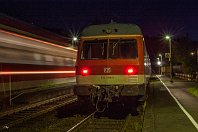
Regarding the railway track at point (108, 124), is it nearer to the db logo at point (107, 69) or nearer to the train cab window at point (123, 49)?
the db logo at point (107, 69)

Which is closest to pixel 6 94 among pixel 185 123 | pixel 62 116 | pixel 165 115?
pixel 62 116

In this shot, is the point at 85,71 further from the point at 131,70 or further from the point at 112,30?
the point at 112,30

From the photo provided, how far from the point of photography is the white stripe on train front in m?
13.3

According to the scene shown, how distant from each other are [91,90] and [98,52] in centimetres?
139

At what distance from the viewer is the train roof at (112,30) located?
13844 millimetres

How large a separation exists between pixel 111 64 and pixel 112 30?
4.17ft

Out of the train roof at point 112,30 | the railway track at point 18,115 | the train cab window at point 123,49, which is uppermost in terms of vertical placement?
the train roof at point 112,30

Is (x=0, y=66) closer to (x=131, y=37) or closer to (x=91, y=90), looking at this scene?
(x=91, y=90)

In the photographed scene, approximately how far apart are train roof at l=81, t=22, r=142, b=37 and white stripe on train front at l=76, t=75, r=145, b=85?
5.07ft

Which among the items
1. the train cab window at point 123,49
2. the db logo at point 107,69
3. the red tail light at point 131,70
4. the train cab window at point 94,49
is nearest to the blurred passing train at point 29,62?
the train cab window at point 94,49

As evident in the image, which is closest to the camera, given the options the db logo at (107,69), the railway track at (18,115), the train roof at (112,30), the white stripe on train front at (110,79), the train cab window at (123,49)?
the railway track at (18,115)

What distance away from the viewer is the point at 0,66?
15.3 m

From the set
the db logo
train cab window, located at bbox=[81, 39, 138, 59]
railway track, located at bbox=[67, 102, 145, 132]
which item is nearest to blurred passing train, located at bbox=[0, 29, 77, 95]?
train cab window, located at bbox=[81, 39, 138, 59]

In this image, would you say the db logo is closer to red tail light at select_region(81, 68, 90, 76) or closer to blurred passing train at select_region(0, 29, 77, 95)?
red tail light at select_region(81, 68, 90, 76)
